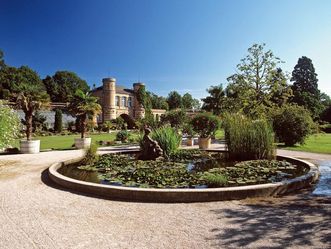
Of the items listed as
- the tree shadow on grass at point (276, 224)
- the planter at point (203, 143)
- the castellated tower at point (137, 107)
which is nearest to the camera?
the tree shadow on grass at point (276, 224)

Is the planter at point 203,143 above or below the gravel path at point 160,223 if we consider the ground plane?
above

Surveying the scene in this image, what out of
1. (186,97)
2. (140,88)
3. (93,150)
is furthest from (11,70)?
(93,150)

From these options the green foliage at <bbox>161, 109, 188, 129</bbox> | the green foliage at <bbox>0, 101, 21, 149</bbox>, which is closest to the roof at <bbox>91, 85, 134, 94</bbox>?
the green foliage at <bbox>161, 109, 188, 129</bbox>

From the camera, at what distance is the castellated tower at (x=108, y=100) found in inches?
1973

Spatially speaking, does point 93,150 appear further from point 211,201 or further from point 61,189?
point 211,201

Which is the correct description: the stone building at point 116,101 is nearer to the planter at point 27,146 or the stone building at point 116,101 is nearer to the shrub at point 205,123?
the shrub at point 205,123

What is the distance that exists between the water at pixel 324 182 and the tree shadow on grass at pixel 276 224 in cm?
65

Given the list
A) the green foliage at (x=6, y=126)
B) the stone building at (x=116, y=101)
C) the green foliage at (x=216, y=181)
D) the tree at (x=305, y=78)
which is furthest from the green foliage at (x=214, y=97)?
the green foliage at (x=216, y=181)

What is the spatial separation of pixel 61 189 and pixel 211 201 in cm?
311

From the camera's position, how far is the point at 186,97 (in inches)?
2997

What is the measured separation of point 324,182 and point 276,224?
3562mm

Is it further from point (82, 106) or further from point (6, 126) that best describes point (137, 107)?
point (6, 126)

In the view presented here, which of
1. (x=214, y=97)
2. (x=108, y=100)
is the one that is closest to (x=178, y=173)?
(x=214, y=97)

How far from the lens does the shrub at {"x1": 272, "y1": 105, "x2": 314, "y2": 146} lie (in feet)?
52.1
